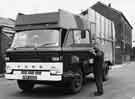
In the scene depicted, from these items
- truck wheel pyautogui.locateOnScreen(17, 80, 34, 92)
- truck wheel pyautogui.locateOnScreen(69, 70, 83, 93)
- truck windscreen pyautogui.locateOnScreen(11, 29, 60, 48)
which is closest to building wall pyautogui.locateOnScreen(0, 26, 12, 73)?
truck wheel pyautogui.locateOnScreen(17, 80, 34, 92)

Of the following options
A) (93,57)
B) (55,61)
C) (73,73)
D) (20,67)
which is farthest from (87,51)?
(20,67)

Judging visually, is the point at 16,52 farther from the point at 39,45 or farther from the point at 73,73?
the point at 73,73

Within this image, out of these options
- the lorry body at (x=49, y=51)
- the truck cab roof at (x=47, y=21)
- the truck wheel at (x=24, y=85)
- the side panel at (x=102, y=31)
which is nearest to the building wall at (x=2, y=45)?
the side panel at (x=102, y=31)

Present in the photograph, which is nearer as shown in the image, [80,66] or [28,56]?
[28,56]

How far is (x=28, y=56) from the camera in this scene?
8039mm

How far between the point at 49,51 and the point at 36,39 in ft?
2.61

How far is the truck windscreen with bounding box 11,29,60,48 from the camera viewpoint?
8.09 meters

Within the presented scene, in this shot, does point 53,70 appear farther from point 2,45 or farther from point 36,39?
point 2,45

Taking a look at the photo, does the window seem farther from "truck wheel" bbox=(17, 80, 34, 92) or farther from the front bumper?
"truck wheel" bbox=(17, 80, 34, 92)

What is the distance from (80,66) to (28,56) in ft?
6.61

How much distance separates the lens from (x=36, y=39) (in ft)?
27.2

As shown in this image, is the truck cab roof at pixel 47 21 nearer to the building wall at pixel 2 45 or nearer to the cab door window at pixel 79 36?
the cab door window at pixel 79 36

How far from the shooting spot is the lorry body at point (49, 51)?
7.82 metres

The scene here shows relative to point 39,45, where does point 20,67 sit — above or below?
below
